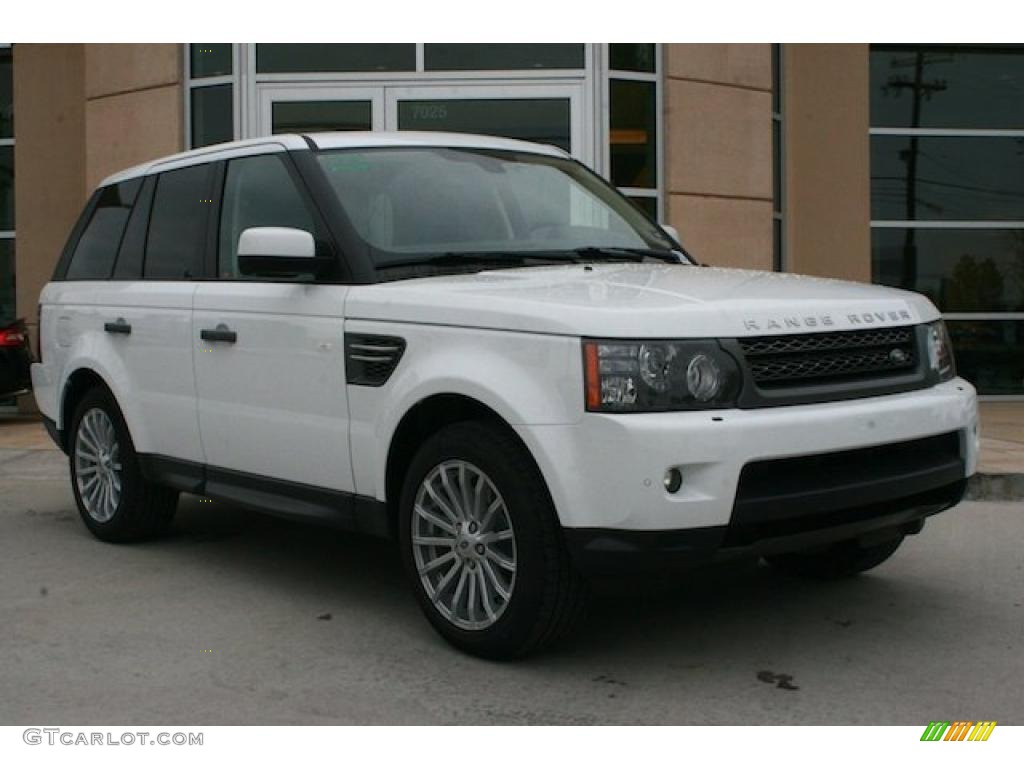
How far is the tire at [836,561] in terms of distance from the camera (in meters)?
5.38

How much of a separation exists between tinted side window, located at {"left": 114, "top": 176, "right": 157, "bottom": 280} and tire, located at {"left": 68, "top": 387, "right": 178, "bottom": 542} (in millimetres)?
600

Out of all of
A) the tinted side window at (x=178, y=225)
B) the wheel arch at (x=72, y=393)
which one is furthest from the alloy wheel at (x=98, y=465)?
the tinted side window at (x=178, y=225)

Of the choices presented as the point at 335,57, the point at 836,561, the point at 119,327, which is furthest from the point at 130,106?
the point at 836,561

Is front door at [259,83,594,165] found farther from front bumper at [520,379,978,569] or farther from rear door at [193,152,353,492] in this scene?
front bumper at [520,379,978,569]

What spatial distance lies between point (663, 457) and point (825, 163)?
10.1 metres

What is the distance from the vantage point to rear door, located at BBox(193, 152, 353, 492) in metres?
4.88

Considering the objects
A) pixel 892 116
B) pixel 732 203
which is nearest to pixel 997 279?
pixel 892 116

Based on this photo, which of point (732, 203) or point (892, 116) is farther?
point (892, 116)

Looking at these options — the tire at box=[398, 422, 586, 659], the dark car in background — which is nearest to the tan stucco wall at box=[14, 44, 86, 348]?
the dark car in background

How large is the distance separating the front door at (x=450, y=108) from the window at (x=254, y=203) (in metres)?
6.49

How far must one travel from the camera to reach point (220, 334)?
17.7ft

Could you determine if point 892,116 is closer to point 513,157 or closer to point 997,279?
point 997,279

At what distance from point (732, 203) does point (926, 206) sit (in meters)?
2.82
